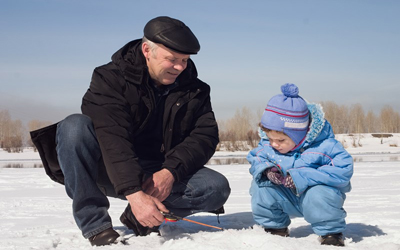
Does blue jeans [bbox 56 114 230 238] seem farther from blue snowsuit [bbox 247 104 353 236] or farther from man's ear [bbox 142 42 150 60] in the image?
blue snowsuit [bbox 247 104 353 236]

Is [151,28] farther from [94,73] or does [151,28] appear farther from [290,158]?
[290,158]

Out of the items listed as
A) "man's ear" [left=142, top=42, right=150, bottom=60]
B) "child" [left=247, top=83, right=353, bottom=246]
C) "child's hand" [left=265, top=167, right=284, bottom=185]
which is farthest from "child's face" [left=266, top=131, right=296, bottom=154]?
"man's ear" [left=142, top=42, right=150, bottom=60]

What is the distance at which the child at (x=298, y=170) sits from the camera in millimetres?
2283

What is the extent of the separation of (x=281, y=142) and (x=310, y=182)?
0.95 ft

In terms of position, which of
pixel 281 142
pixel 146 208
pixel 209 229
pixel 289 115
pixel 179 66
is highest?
pixel 179 66

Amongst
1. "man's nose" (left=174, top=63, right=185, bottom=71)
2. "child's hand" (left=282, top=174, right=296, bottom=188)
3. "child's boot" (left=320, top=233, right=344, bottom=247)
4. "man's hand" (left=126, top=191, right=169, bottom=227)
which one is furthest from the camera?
"man's nose" (left=174, top=63, right=185, bottom=71)

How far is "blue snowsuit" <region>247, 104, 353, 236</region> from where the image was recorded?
228 centimetres

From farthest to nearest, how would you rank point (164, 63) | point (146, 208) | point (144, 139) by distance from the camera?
point (144, 139)
point (164, 63)
point (146, 208)

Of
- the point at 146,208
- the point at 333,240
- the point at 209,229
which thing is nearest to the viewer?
the point at 146,208

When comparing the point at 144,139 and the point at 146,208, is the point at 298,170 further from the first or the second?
the point at 144,139

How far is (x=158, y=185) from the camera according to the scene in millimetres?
2309

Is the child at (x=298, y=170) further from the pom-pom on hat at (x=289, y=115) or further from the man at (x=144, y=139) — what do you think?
the man at (x=144, y=139)

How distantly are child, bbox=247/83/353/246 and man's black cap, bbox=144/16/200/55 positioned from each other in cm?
61

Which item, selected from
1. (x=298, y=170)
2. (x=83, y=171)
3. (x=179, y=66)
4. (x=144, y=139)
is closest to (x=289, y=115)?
(x=298, y=170)
